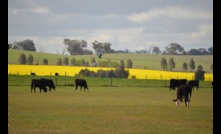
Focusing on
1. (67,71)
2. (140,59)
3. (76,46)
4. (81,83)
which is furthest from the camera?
(76,46)

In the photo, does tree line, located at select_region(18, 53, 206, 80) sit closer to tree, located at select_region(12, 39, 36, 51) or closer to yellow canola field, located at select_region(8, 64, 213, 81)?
yellow canola field, located at select_region(8, 64, 213, 81)

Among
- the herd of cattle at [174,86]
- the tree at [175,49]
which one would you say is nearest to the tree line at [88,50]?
the tree at [175,49]

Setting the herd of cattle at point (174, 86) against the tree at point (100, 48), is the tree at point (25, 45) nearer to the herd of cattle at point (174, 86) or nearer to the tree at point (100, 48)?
the tree at point (100, 48)

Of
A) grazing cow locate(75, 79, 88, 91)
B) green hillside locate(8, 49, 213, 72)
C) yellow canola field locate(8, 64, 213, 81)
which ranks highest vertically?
green hillside locate(8, 49, 213, 72)

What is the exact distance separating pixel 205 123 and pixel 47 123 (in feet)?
21.7

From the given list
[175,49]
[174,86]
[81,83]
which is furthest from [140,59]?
[81,83]

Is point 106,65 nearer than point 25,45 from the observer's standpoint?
Yes

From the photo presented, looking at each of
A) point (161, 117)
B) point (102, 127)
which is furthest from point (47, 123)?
point (161, 117)

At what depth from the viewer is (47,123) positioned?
15.4 m

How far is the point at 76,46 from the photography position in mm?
111562

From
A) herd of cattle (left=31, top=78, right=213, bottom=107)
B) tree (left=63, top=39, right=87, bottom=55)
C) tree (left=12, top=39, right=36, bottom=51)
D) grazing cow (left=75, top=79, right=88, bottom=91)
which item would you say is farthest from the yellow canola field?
grazing cow (left=75, top=79, right=88, bottom=91)

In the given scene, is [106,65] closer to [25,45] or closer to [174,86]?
[25,45]

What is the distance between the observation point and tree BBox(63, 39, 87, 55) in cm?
10906

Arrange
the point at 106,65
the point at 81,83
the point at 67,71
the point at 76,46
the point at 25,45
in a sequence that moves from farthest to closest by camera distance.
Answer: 1. the point at 76,46
2. the point at 25,45
3. the point at 106,65
4. the point at 67,71
5. the point at 81,83
